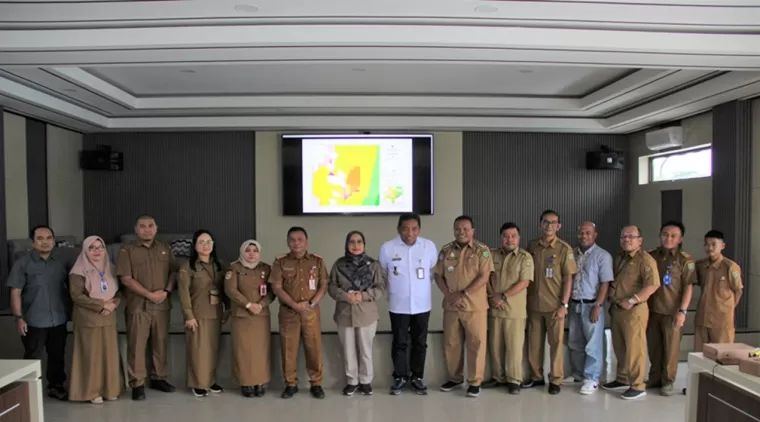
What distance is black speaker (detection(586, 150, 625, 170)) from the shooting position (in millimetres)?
8875

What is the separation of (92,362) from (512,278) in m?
3.51

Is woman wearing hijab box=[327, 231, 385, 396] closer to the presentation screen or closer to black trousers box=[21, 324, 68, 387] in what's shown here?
black trousers box=[21, 324, 68, 387]

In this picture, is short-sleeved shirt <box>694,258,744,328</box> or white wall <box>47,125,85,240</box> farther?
white wall <box>47,125,85,240</box>

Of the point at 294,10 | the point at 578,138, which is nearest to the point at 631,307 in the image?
the point at 294,10

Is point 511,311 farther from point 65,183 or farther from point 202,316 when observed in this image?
point 65,183

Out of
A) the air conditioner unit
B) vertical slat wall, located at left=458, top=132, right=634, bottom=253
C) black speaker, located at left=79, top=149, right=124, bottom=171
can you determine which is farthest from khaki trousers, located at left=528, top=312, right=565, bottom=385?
black speaker, located at left=79, top=149, right=124, bottom=171

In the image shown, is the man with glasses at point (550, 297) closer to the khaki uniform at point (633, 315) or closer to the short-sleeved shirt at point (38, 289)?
the khaki uniform at point (633, 315)

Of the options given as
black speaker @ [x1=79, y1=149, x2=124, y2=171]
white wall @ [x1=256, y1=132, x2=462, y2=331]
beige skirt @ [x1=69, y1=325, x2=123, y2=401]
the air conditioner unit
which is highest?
the air conditioner unit

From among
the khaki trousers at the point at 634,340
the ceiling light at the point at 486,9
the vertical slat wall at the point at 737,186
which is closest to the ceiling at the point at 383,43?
the ceiling light at the point at 486,9

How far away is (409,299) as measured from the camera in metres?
4.52

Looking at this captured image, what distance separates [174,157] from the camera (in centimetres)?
897

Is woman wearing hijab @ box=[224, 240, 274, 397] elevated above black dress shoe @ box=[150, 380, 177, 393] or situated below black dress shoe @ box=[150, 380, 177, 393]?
above

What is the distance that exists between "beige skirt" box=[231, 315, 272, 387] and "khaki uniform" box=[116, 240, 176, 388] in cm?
67

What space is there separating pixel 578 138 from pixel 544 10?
5867 mm
